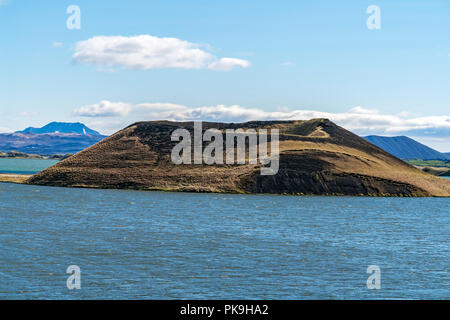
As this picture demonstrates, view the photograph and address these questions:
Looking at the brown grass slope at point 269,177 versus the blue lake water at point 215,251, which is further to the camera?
the brown grass slope at point 269,177

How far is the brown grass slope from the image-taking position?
14725 centimetres

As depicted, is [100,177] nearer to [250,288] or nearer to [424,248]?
[424,248]

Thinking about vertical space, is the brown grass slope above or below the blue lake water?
above

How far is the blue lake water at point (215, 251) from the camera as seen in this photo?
1624 inches

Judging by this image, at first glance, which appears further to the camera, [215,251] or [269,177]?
[269,177]

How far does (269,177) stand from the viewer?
485 feet

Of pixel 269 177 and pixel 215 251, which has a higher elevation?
pixel 269 177

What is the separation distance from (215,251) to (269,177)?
92367 millimetres

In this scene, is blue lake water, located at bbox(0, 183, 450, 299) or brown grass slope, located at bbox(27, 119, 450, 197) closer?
blue lake water, located at bbox(0, 183, 450, 299)

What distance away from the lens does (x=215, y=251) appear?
56.3 meters

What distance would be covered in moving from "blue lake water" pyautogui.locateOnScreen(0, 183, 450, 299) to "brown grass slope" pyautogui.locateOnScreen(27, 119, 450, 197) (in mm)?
41802

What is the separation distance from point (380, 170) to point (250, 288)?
12543 cm

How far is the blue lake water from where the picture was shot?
135 ft

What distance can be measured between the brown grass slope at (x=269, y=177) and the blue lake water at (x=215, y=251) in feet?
137
